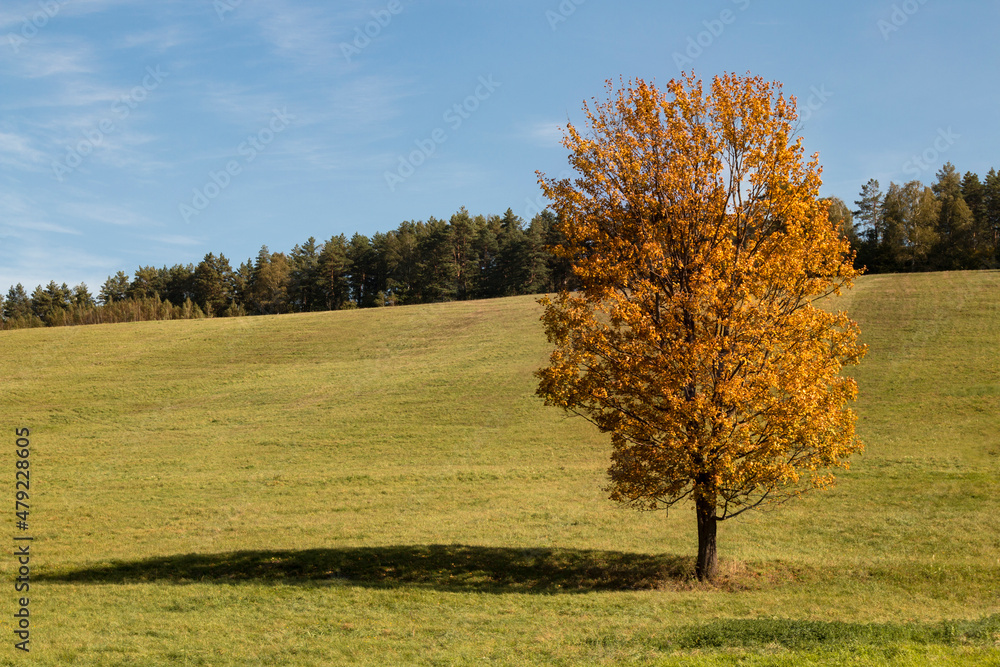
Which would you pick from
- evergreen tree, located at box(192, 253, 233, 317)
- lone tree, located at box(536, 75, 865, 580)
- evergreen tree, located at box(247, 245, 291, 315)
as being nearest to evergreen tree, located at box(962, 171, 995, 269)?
lone tree, located at box(536, 75, 865, 580)

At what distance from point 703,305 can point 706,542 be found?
6.53 m

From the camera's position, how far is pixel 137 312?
11819cm

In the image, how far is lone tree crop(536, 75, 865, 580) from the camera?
17469 millimetres

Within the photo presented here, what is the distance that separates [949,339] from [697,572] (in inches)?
1588

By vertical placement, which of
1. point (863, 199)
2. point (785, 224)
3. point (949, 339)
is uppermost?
point (863, 199)

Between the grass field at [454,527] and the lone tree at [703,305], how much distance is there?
359 centimetres

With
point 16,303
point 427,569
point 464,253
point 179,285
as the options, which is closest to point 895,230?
point 464,253

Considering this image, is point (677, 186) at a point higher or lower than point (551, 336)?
higher

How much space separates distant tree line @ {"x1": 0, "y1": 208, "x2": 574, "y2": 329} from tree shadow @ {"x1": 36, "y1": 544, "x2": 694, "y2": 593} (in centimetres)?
8587

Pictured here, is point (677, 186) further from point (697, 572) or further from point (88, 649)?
point (88, 649)

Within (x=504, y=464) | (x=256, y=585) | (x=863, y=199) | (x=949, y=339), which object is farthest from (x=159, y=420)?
(x=863, y=199)

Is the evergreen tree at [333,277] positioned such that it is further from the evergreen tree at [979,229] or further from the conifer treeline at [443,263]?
the evergreen tree at [979,229]

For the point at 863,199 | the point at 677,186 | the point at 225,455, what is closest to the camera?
the point at 677,186

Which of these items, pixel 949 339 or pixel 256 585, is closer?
pixel 256 585
